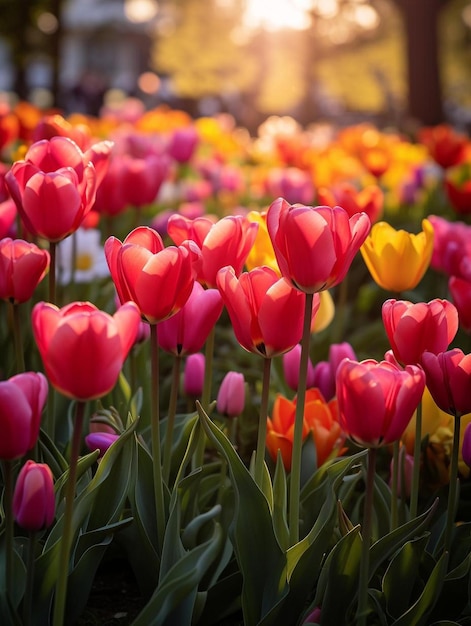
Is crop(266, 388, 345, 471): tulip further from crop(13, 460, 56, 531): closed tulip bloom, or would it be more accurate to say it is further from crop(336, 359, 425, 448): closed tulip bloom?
crop(13, 460, 56, 531): closed tulip bloom

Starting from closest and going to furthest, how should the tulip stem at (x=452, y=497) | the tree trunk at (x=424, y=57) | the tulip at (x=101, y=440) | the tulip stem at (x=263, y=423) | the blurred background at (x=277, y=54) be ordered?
the tulip stem at (x=263, y=423)
the tulip stem at (x=452, y=497)
the tulip at (x=101, y=440)
the tree trunk at (x=424, y=57)
the blurred background at (x=277, y=54)

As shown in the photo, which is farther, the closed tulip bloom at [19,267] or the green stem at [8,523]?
the closed tulip bloom at [19,267]

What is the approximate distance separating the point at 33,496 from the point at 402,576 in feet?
2.22

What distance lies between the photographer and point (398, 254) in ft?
6.49

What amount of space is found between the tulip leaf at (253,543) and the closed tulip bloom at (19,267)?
1.29 ft

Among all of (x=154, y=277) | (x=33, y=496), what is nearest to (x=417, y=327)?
(x=154, y=277)

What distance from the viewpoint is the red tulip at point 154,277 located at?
4.53ft

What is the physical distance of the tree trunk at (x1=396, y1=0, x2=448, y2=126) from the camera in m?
15.5

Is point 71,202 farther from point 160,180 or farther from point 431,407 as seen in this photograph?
point 160,180

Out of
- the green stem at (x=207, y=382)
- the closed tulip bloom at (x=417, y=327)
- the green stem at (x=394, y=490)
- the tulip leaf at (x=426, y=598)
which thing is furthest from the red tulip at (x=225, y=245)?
the tulip leaf at (x=426, y=598)

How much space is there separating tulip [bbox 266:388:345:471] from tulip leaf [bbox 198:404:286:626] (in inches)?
17.7

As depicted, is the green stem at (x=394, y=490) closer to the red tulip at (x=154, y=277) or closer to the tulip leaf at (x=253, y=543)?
the tulip leaf at (x=253, y=543)

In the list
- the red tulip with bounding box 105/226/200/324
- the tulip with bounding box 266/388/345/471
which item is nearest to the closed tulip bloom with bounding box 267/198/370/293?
the red tulip with bounding box 105/226/200/324

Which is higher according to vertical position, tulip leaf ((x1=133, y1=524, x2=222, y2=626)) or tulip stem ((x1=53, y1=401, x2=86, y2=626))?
tulip stem ((x1=53, y1=401, x2=86, y2=626))
